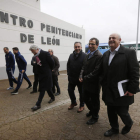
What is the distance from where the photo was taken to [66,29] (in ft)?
39.3

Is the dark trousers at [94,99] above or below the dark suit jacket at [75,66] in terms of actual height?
below

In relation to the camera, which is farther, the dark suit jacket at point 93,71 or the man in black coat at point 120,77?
the dark suit jacket at point 93,71

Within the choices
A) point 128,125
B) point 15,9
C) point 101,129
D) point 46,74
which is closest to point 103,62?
point 128,125

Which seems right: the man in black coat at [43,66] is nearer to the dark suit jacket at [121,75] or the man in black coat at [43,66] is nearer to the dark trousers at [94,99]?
the dark trousers at [94,99]

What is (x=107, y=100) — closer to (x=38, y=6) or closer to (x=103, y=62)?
(x=103, y=62)

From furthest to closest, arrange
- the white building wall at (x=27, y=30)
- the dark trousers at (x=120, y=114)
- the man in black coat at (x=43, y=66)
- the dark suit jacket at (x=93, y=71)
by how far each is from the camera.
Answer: the white building wall at (x=27, y=30) < the man in black coat at (x=43, y=66) < the dark suit jacket at (x=93, y=71) < the dark trousers at (x=120, y=114)

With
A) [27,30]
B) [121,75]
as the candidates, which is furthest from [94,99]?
[27,30]

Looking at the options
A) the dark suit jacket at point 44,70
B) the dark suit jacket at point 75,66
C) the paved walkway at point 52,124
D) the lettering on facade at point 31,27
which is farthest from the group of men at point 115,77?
the lettering on facade at point 31,27

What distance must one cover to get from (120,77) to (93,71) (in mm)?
580

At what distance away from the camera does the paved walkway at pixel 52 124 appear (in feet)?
7.55

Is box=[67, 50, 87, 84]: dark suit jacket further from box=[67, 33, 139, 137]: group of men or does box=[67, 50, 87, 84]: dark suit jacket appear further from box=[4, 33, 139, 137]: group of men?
box=[67, 33, 139, 137]: group of men

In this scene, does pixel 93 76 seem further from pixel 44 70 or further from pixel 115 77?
pixel 44 70

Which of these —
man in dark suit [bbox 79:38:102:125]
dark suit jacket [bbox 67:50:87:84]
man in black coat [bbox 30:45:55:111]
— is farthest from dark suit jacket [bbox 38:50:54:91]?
man in dark suit [bbox 79:38:102:125]

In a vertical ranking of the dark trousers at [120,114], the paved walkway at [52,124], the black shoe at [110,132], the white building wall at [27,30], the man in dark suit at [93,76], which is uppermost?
the white building wall at [27,30]
